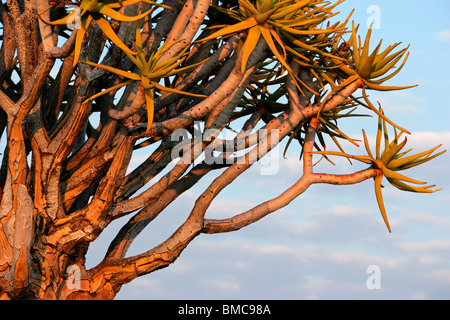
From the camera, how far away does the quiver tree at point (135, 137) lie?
6539 millimetres

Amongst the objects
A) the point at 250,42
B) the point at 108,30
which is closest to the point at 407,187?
the point at 250,42

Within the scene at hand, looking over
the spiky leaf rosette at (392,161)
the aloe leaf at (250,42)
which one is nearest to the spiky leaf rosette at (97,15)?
the aloe leaf at (250,42)

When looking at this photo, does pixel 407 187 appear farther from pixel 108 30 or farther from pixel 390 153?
pixel 108 30

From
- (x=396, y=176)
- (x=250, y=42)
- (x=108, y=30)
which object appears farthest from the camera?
(x=396, y=176)

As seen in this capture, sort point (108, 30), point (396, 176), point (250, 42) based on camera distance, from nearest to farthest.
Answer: point (108, 30)
point (250, 42)
point (396, 176)

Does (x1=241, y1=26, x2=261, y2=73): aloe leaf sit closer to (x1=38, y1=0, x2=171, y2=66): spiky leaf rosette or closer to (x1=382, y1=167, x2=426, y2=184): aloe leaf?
(x1=38, y1=0, x2=171, y2=66): spiky leaf rosette

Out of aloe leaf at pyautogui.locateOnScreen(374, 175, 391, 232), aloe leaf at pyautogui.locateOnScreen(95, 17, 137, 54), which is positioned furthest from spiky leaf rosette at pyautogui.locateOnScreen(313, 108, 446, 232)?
aloe leaf at pyautogui.locateOnScreen(95, 17, 137, 54)

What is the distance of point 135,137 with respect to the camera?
659cm

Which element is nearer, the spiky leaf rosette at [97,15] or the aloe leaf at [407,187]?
the spiky leaf rosette at [97,15]

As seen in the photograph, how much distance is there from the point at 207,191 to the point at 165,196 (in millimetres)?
655

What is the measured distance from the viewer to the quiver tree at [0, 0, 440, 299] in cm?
654

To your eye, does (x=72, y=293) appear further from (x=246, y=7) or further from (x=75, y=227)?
(x=246, y=7)

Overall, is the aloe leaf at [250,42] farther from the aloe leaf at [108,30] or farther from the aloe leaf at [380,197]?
the aloe leaf at [380,197]
